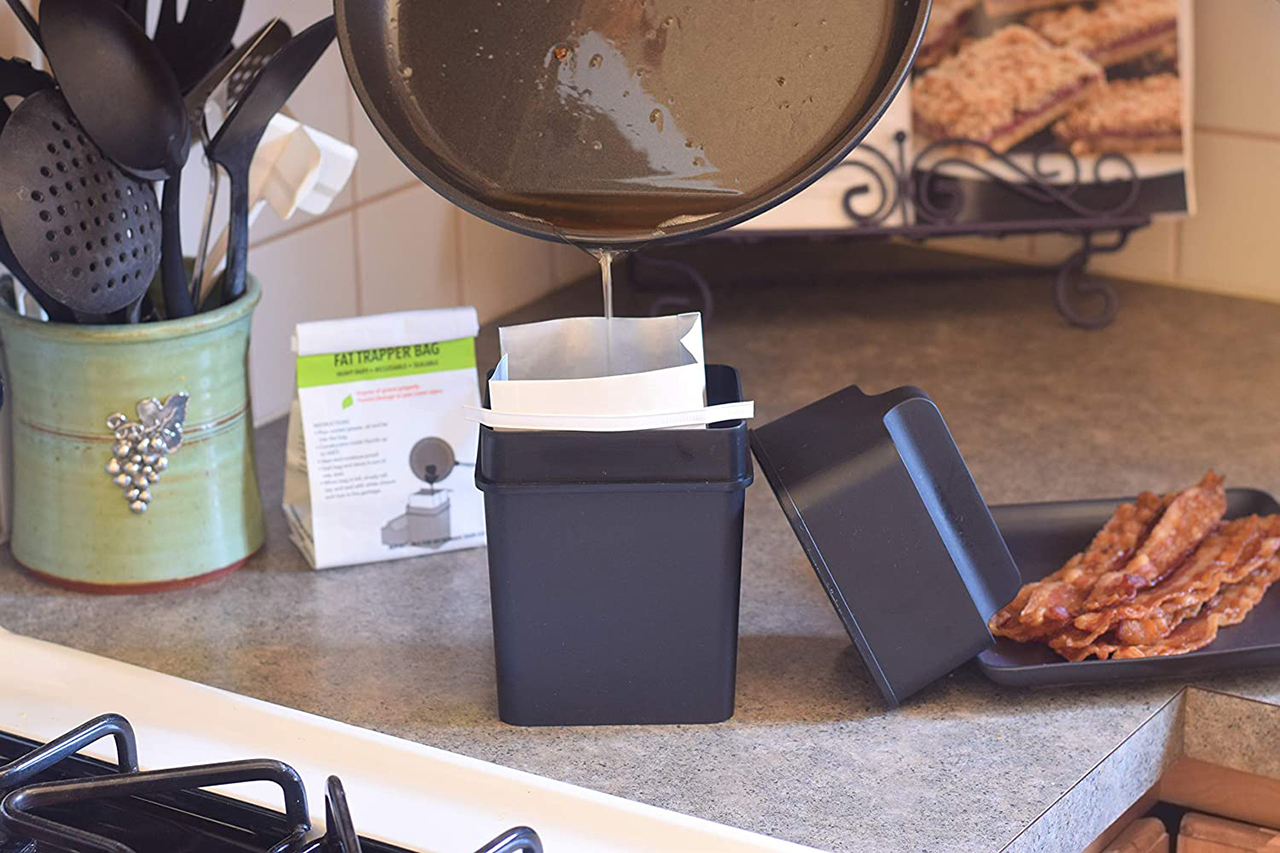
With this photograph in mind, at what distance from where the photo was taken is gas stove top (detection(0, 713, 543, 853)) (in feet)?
2.23

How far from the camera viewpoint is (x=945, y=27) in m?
1.49

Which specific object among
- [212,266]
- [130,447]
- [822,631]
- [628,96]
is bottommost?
[822,631]

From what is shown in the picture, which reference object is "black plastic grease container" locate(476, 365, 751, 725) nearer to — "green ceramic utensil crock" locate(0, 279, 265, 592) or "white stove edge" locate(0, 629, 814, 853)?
"white stove edge" locate(0, 629, 814, 853)

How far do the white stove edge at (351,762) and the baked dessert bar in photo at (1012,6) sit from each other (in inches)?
38.0

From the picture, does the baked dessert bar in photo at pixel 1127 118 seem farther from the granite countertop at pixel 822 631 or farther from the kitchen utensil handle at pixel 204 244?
the kitchen utensil handle at pixel 204 244

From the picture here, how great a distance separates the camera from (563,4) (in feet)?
2.67

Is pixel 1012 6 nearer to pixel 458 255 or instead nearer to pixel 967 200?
pixel 967 200

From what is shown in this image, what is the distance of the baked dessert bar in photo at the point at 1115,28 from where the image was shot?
1460 mm

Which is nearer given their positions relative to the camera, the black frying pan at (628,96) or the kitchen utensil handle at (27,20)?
the black frying pan at (628,96)

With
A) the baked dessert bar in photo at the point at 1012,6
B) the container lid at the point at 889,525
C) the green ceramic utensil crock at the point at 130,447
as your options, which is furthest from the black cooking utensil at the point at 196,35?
the baked dessert bar in photo at the point at 1012,6

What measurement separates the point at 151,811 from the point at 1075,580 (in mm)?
560

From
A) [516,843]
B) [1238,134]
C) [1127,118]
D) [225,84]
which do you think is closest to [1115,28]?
[1127,118]

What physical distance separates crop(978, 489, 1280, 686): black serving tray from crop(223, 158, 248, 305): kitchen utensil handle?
0.53 meters

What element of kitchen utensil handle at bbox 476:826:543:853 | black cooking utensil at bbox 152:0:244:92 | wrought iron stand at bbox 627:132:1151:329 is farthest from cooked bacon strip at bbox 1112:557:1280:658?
black cooking utensil at bbox 152:0:244:92
